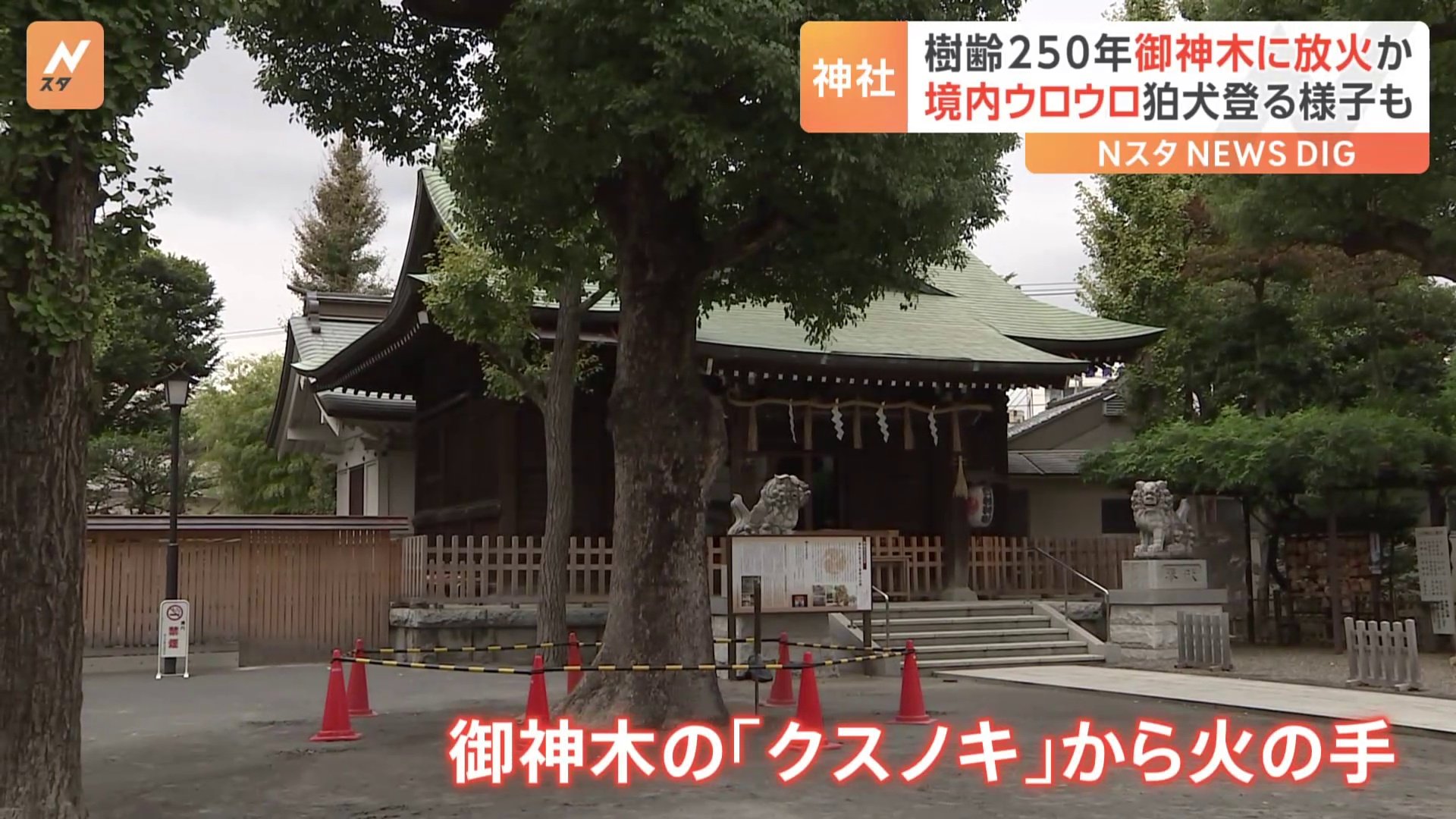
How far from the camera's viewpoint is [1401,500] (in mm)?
21625

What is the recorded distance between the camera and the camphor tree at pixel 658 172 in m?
9.73

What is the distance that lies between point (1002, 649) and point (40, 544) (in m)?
13.6

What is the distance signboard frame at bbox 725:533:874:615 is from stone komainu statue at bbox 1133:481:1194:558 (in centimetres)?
506

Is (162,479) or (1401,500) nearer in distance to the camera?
(1401,500)

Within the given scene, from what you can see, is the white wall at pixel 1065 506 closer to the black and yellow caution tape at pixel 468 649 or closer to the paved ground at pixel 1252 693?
the paved ground at pixel 1252 693

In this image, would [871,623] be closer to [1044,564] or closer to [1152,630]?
[1152,630]

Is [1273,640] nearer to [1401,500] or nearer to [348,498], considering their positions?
[1401,500]

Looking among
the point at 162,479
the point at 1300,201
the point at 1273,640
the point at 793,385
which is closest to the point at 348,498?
the point at 162,479

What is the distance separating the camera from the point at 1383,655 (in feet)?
46.2

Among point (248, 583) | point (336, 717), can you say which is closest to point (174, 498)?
point (248, 583)

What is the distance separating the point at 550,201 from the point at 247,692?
7.38 metres

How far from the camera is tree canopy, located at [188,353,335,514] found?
39094 mm

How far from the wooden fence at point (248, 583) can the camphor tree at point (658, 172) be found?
28.8ft

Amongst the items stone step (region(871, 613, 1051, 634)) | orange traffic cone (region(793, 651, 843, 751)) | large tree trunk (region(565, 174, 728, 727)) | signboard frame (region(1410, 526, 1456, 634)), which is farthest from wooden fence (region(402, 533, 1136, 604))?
orange traffic cone (region(793, 651, 843, 751))
